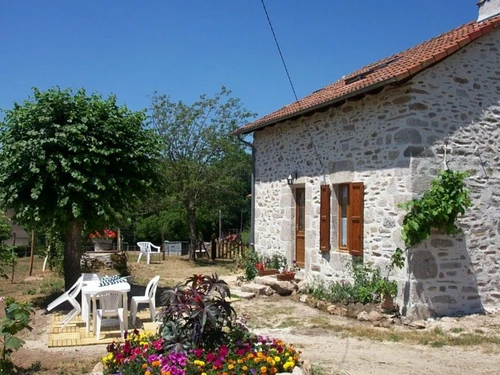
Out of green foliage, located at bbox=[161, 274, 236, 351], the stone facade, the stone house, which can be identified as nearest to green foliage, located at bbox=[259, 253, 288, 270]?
the stone house

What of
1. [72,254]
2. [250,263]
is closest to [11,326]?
[72,254]

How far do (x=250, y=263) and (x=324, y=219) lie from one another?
3.18 m

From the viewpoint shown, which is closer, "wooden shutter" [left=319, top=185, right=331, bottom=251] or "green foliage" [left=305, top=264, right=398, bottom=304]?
"green foliage" [left=305, top=264, right=398, bottom=304]

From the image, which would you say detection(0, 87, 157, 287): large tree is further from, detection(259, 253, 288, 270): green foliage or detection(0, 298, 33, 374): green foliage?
detection(259, 253, 288, 270): green foliage

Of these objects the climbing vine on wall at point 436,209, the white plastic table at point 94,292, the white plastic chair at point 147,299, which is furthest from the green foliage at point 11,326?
the climbing vine on wall at point 436,209

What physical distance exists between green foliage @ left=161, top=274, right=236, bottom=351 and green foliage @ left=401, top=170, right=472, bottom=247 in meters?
3.95

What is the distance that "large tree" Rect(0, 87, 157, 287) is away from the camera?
8.68 metres

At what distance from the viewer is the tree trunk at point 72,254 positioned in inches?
380

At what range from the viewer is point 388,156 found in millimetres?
8523

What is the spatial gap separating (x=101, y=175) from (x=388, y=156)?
196 inches

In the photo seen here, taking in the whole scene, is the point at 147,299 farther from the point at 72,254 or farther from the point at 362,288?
the point at 362,288

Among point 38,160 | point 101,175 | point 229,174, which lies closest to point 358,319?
point 101,175

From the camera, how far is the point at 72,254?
9664 mm

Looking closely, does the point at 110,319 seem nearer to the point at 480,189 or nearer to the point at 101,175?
the point at 101,175
